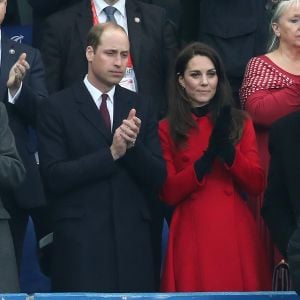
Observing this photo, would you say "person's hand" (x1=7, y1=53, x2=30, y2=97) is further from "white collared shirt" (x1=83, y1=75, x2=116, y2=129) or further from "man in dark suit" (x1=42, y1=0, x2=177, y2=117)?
"man in dark suit" (x1=42, y1=0, x2=177, y2=117)

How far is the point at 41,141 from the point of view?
7043mm

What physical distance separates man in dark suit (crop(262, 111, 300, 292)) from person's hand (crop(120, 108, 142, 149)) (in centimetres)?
82

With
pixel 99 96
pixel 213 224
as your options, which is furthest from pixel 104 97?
pixel 213 224

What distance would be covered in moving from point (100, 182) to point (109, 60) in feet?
2.36

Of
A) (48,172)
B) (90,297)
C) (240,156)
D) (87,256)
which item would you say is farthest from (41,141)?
(90,297)

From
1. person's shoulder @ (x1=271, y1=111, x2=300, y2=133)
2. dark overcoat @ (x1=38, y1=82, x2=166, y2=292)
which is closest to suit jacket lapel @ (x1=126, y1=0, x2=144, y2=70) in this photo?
dark overcoat @ (x1=38, y1=82, x2=166, y2=292)

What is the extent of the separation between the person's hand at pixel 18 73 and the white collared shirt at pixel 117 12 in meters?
1.08

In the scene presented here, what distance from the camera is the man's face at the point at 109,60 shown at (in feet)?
23.6

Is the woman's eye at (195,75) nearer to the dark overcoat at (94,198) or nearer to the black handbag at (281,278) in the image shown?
the dark overcoat at (94,198)

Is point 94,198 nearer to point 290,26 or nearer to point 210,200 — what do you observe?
point 210,200

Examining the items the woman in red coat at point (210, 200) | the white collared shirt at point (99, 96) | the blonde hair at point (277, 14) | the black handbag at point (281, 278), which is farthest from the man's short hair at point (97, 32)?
the black handbag at point (281, 278)

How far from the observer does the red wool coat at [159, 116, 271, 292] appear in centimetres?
721

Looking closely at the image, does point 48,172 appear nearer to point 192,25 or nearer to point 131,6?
point 131,6

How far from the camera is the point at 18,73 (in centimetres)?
698
